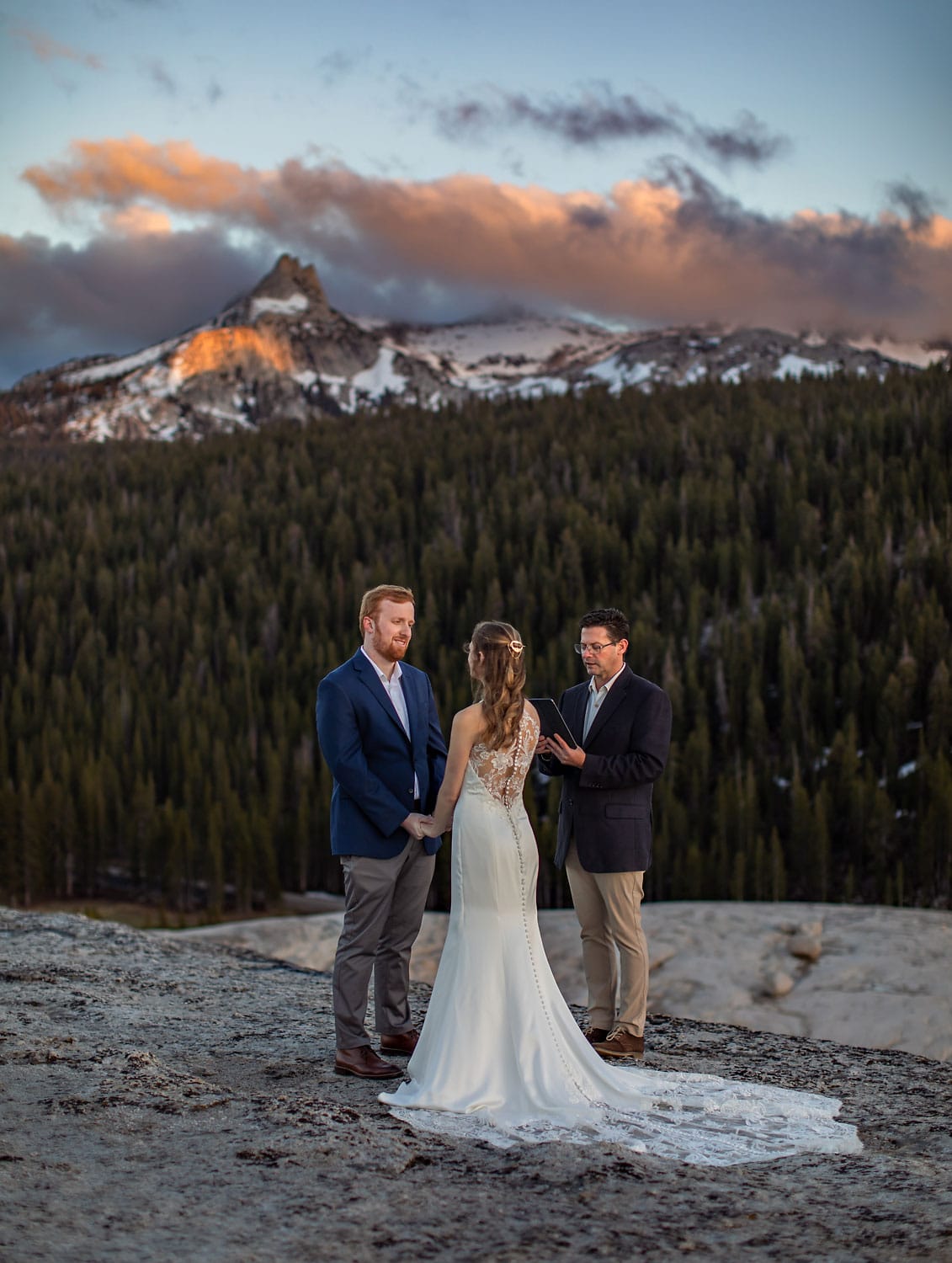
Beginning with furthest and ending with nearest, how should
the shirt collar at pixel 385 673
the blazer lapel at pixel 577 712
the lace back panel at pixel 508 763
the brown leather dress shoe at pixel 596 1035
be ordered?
the blazer lapel at pixel 577 712 < the brown leather dress shoe at pixel 596 1035 < the shirt collar at pixel 385 673 < the lace back panel at pixel 508 763

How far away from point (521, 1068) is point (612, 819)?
203 centimetres

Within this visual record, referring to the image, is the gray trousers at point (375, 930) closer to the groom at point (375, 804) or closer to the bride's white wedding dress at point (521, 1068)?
the groom at point (375, 804)

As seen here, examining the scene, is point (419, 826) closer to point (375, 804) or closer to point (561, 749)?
point (375, 804)

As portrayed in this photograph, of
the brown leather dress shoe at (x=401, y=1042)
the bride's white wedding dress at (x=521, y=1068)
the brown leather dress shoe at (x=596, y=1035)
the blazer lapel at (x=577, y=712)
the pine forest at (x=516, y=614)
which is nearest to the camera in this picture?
the bride's white wedding dress at (x=521, y=1068)

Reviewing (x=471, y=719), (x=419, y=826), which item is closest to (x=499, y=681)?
(x=471, y=719)

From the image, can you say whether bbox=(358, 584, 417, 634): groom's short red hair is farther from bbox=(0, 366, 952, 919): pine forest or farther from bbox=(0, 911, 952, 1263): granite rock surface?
bbox=(0, 366, 952, 919): pine forest

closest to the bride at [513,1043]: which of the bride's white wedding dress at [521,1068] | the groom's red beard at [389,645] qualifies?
the bride's white wedding dress at [521,1068]

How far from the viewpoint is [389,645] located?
8.05 meters

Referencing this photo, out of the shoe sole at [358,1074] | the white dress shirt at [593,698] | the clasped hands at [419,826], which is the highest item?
the white dress shirt at [593,698]

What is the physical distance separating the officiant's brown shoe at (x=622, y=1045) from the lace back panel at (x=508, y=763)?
2.01 meters

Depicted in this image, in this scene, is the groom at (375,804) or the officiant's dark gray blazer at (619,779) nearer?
the groom at (375,804)

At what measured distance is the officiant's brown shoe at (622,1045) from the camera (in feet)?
28.4

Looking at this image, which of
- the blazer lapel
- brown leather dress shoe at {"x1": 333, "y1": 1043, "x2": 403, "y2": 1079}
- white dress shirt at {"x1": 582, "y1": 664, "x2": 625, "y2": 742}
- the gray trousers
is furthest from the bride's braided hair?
brown leather dress shoe at {"x1": 333, "y1": 1043, "x2": 403, "y2": 1079}

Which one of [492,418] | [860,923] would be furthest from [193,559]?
[860,923]
